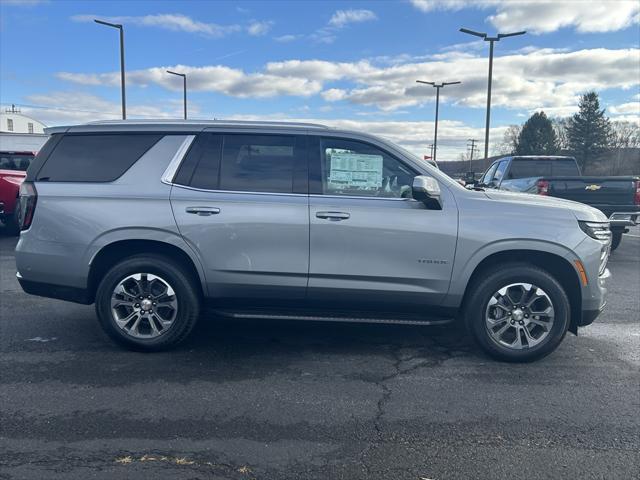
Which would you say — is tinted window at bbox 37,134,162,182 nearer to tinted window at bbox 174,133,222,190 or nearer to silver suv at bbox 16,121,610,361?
silver suv at bbox 16,121,610,361

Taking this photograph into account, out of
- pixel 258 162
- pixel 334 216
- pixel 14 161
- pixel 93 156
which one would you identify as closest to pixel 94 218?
pixel 93 156

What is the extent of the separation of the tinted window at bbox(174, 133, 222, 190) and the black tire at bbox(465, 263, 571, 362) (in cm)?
236

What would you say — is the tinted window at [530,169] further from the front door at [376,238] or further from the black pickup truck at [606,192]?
the front door at [376,238]

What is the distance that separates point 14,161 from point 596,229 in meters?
13.2

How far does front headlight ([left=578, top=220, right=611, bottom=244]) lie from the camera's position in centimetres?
418

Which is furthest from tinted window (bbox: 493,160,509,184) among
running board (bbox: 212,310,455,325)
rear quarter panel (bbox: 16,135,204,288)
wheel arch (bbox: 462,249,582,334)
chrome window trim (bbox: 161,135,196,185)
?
rear quarter panel (bbox: 16,135,204,288)

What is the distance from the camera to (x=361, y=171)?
4.34m

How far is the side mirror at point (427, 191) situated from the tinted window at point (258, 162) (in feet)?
3.36

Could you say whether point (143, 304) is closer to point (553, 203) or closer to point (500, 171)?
point (553, 203)

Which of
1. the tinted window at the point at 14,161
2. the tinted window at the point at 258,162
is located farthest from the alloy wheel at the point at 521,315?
the tinted window at the point at 14,161

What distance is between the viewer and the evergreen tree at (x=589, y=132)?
62.2 meters

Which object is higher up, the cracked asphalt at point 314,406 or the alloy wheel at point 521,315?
the alloy wheel at point 521,315

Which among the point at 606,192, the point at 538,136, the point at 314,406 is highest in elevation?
the point at 538,136

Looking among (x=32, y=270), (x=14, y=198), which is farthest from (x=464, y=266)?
(x=14, y=198)
